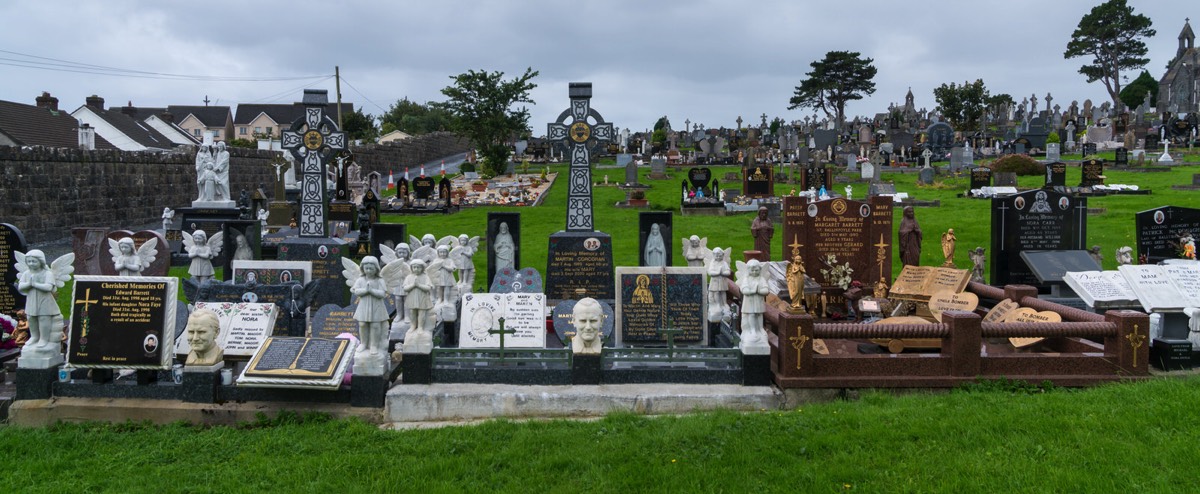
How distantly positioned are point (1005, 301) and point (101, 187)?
25.2m

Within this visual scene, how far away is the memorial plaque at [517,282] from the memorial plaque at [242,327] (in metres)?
3.20

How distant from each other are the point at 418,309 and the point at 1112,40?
7525cm

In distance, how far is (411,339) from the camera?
8.25 meters

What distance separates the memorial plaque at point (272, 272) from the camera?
1141cm

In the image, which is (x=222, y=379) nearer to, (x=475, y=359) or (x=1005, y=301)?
(x=475, y=359)

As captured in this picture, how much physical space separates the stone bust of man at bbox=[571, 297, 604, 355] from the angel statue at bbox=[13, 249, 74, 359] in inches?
196

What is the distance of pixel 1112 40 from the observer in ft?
222

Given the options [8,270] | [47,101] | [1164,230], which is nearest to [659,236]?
[1164,230]

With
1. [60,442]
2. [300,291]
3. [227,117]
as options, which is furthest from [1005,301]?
[227,117]

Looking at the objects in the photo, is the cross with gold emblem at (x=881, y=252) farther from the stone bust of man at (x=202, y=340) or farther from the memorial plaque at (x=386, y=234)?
the stone bust of man at (x=202, y=340)

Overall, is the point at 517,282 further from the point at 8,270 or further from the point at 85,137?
the point at 85,137

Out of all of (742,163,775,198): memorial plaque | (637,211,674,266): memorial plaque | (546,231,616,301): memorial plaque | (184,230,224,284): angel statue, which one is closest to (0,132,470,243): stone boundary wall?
(184,230,224,284): angel statue

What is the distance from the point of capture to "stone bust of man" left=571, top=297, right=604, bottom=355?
328 inches

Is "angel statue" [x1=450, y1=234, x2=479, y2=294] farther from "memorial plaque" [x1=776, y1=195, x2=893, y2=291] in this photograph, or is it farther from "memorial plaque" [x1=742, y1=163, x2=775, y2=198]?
"memorial plaque" [x1=742, y1=163, x2=775, y2=198]
